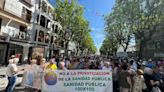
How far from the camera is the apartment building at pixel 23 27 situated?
29.5m

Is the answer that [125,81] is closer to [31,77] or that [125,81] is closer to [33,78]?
[33,78]

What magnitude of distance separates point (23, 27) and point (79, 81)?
1156 inches

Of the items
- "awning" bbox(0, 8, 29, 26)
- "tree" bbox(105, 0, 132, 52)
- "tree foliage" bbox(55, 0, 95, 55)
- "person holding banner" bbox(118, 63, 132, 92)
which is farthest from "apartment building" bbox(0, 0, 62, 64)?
"person holding banner" bbox(118, 63, 132, 92)

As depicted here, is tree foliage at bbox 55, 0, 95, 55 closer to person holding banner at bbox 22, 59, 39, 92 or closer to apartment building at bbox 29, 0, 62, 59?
apartment building at bbox 29, 0, 62, 59

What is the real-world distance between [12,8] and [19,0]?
274 cm

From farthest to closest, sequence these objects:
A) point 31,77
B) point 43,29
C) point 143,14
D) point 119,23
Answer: point 43,29, point 119,23, point 143,14, point 31,77

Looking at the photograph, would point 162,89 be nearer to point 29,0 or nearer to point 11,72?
point 11,72

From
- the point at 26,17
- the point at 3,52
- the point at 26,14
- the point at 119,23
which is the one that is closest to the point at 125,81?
the point at 3,52

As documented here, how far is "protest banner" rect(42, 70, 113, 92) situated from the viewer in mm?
8242

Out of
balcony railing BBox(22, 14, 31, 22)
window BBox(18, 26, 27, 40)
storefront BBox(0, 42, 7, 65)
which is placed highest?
balcony railing BBox(22, 14, 31, 22)

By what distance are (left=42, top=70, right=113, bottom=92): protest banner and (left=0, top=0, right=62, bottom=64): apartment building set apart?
1713cm

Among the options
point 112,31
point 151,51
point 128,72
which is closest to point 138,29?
point 112,31

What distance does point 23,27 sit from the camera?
3616 cm

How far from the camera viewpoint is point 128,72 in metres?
8.73
